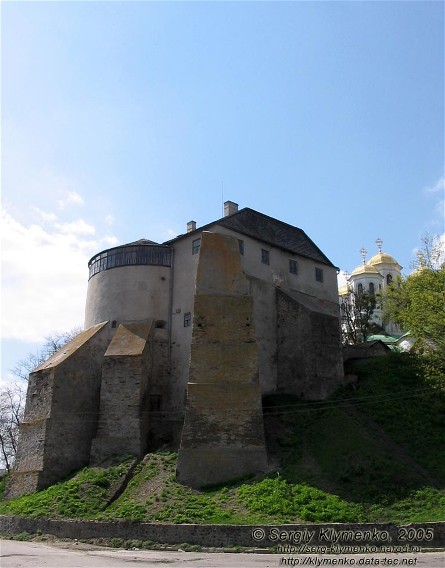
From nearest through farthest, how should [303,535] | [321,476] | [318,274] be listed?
1. [303,535]
2. [321,476]
3. [318,274]

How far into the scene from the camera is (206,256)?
2953 centimetres

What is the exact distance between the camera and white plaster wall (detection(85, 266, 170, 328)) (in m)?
33.5

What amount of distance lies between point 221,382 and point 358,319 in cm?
2374

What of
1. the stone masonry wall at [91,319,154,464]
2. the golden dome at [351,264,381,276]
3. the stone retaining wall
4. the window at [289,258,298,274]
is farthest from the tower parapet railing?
the golden dome at [351,264,381,276]

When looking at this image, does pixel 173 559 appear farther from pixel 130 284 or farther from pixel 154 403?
pixel 130 284

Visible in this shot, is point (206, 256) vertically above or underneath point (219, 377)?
above

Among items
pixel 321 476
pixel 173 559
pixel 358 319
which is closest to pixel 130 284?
pixel 321 476

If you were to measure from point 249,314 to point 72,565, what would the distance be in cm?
1431

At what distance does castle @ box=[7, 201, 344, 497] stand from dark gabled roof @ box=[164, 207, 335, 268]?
4.4 inches

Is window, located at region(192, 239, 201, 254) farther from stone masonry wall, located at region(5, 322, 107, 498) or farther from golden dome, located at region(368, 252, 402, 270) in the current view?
golden dome, located at region(368, 252, 402, 270)

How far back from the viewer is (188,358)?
3183 centimetres

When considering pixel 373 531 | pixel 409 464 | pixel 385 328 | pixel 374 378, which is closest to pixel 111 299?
pixel 374 378

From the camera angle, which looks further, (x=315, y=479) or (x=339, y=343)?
(x=339, y=343)

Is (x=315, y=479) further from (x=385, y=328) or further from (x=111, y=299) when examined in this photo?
(x=385, y=328)
